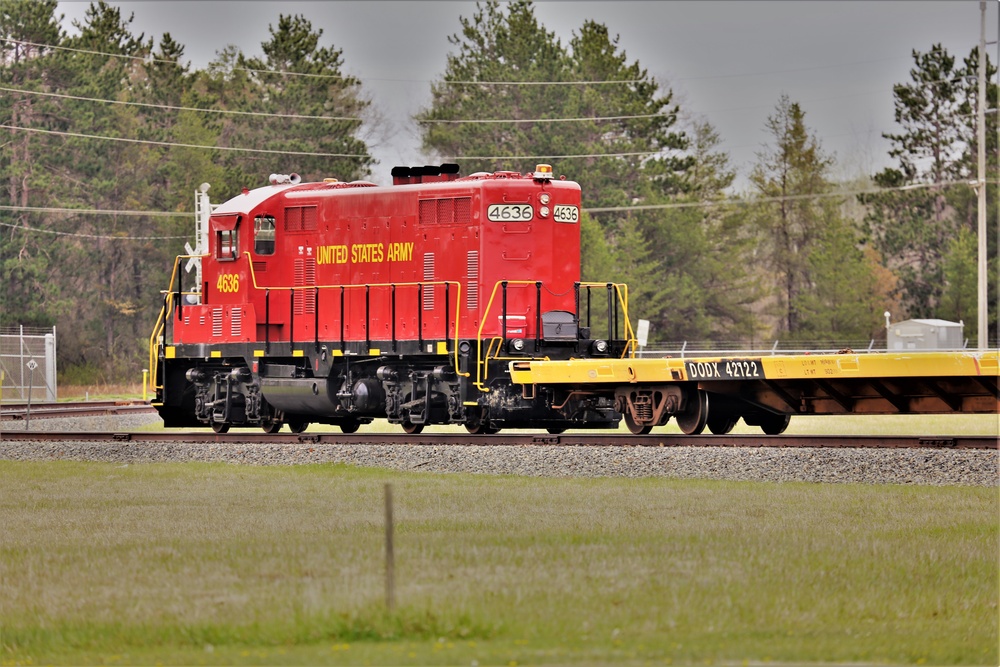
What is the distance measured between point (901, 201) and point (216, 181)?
29.5 metres

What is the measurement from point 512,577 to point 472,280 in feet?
39.5

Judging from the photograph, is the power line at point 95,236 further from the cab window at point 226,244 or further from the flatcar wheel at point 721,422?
the flatcar wheel at point 721,422

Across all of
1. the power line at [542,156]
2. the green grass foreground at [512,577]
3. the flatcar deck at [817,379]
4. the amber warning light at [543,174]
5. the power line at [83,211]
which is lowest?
the green grass foreground at [512,577]

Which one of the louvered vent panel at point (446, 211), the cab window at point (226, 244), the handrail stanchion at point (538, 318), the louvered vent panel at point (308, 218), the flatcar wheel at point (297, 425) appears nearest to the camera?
the handrail stanchion at point (538, 318)

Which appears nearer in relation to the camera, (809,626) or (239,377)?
(809,626)

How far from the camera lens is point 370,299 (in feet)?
72.4

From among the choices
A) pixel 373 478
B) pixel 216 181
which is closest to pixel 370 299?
pixel 373 478

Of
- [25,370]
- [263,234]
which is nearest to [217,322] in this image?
[263,234]

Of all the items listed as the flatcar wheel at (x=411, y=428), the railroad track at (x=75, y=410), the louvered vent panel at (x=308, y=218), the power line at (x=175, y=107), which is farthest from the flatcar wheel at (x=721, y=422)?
the power line at (x=175, y=107)

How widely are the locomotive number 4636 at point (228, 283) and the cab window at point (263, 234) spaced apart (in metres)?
0.61

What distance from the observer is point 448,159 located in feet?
195

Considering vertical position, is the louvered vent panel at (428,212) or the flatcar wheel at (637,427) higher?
the louvered vent panel at (428,212)

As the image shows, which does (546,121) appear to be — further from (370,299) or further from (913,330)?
(370,299)

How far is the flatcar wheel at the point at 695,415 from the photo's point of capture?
1911 centimetres
